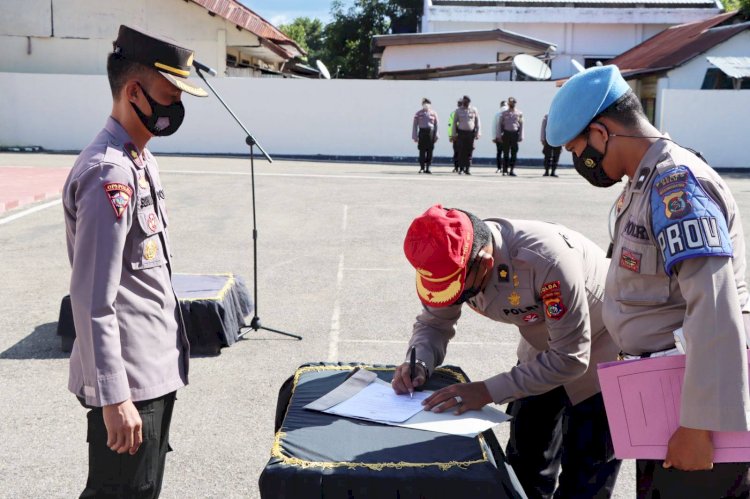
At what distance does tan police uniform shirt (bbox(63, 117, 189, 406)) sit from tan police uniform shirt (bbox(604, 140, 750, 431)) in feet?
4.85

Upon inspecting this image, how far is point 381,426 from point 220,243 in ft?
26.5

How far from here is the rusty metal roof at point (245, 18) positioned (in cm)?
2739

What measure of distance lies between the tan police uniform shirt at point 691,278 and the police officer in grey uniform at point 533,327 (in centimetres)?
43

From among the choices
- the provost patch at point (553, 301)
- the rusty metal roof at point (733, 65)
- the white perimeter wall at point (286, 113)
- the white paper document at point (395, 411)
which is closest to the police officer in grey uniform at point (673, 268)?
the provost patch at point (553, 301)

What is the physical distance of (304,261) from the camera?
947 cm

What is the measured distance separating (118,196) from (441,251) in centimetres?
100

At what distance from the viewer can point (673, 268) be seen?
7.43 ft

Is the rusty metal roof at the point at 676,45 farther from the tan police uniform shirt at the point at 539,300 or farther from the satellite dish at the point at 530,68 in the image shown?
the tan police uniform shirt at the point at 539,300

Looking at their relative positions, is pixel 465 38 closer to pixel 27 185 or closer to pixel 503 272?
pixel 27 185

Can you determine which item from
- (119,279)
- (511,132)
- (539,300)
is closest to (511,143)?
(511,132)

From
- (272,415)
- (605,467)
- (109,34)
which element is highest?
(109,34)

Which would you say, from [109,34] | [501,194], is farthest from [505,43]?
[501,194]

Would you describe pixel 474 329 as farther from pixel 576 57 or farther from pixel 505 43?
pixel 576 57

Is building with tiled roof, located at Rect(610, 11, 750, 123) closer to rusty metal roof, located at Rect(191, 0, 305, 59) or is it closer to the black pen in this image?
rusty metal roof, located at Rect(191, 0, 305, 59)
